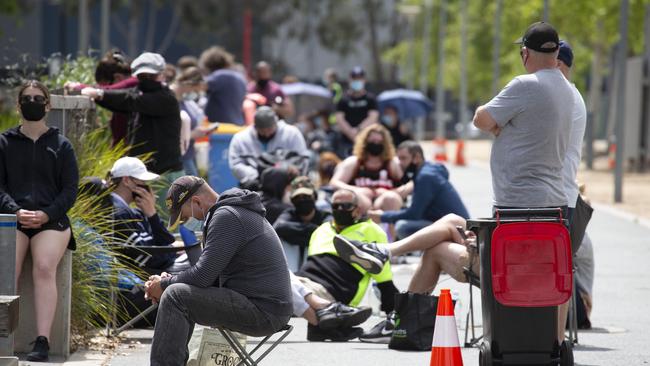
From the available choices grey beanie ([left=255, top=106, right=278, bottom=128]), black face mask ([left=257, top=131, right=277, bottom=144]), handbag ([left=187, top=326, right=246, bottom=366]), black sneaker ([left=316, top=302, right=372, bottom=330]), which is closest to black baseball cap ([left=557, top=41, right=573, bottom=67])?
black sneaker ([left=316, top=302, right=372, bottom=330])

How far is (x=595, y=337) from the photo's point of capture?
9.97 meters

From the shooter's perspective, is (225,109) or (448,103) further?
(448,103)

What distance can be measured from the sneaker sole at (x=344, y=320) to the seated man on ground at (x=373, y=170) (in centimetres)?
529

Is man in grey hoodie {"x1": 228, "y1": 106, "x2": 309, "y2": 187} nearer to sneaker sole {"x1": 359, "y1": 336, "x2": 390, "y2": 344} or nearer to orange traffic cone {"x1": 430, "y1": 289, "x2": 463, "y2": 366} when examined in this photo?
sneaker sole {"x1": 359, "y1": 336, "x2": 390, "y2": 344}

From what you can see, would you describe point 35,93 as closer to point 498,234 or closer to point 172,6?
point 498,234

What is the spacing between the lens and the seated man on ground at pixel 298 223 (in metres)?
12.1

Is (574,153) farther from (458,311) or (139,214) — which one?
(139,214)

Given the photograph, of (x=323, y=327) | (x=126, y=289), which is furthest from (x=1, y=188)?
(x=323, y=327)

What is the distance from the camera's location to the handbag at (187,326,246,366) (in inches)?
311

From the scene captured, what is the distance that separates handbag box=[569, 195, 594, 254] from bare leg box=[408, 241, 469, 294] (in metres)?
1.14

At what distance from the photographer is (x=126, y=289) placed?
9680 mm

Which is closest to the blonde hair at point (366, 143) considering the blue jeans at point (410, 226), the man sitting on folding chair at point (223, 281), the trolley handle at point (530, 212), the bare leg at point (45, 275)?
the blue jeans at point (410, 226)

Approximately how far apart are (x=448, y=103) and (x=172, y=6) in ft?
56.6

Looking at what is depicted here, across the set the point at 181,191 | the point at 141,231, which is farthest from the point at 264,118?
the point at 181,191
